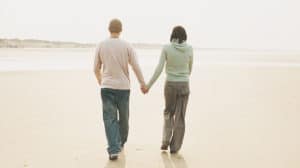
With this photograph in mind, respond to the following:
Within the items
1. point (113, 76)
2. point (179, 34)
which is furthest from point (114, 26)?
point (179, 34)

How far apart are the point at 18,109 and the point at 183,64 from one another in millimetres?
5319

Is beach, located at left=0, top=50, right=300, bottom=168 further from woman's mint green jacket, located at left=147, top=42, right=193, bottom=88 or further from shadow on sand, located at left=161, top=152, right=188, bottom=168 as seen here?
woman's mint green jacket, located at left=147, top=42, right=193, bottom=88

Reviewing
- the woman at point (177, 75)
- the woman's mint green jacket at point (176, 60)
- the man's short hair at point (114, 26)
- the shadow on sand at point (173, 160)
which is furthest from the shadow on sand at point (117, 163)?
the man's short hair at point (114, 26)

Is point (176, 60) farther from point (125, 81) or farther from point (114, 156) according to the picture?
point (114, 156)

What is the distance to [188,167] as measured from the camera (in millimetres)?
6082

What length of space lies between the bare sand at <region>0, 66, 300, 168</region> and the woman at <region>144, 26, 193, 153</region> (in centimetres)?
41

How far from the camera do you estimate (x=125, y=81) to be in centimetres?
643

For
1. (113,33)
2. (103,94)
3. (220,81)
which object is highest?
(113,33)

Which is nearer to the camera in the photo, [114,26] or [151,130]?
[114,26]

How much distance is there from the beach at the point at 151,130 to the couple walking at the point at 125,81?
12.3 inches

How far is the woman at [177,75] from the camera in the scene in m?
6.56

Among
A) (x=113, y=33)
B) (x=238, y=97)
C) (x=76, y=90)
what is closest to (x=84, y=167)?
(x=113, y=33)

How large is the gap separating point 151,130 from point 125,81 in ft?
7.48

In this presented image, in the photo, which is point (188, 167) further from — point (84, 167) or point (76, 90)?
point (76, 90)
